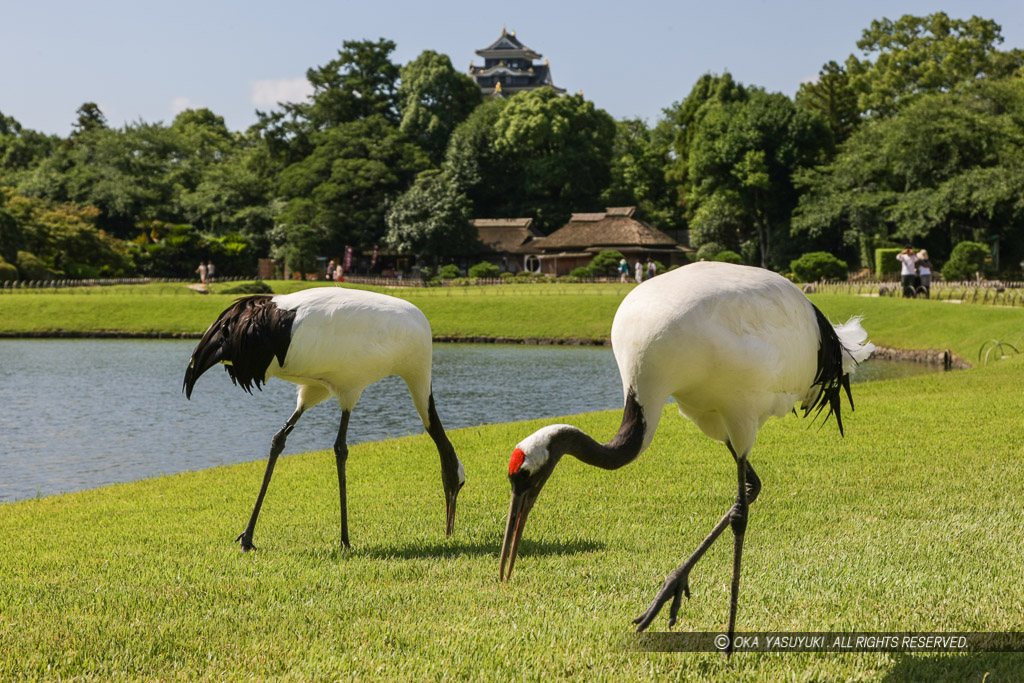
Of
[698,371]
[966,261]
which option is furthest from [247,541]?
[966,261]

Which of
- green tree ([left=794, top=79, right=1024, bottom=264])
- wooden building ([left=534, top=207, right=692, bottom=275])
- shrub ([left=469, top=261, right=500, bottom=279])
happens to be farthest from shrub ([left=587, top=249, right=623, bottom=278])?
green tree ([left=794, top=79, right=1024, bottom=264])

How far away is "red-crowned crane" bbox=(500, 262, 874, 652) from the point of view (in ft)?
16.3

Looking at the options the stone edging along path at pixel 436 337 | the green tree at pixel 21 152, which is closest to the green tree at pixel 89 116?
the green tree at pixel 21 152

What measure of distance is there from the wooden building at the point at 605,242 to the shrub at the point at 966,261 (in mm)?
21866

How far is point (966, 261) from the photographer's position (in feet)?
149

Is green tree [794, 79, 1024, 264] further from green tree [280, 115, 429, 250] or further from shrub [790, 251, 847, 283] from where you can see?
green tree [280, 115, 429, 250]

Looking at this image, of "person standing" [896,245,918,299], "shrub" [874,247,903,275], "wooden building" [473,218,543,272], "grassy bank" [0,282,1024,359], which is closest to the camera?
"grassy bank" [0,282,1024,359]

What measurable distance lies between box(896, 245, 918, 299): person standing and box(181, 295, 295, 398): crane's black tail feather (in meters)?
31.8

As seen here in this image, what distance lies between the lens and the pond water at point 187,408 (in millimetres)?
15016

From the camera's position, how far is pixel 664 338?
505cm

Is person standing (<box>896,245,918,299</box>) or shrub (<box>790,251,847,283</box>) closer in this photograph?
person standing (<box>896,245,918,299</box>)

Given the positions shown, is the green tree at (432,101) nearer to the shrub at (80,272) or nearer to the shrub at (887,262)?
the shrub at (80,272)

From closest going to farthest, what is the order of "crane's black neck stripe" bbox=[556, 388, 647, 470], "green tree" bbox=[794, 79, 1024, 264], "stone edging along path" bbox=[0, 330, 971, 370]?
1. "crane's black neck stripe" bbox=[556, 388, 647, 470]
2. "stone edging along path" bbox=[0, 330, 971, 370]
3. "green tree" bbox=[794, 79, 1024, 264]

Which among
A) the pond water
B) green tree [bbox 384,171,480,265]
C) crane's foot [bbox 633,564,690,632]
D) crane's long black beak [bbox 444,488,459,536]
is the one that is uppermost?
green tree [bbox 384,171,480,265]
